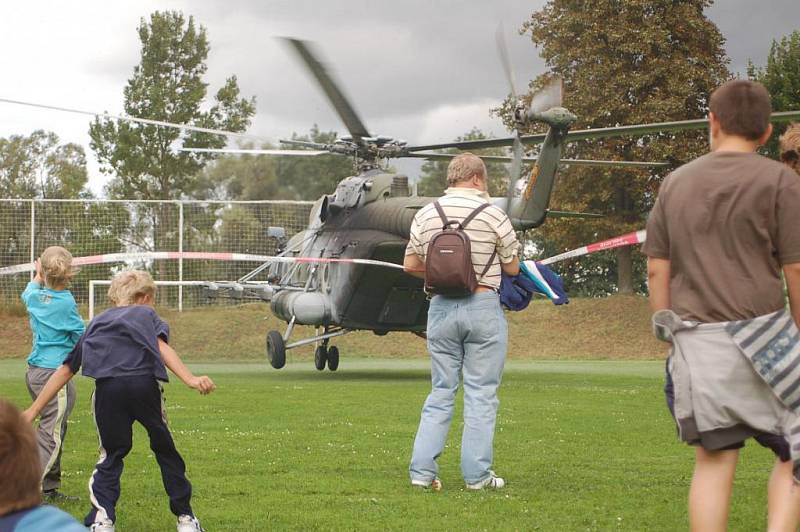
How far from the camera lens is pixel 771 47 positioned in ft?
129

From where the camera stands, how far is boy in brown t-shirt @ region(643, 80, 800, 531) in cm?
443

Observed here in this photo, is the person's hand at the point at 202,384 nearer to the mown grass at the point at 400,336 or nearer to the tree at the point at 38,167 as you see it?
the mown grass at the point at 400,336

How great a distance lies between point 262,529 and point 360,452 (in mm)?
3182

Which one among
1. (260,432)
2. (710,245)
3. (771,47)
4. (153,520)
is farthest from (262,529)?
(771,47)

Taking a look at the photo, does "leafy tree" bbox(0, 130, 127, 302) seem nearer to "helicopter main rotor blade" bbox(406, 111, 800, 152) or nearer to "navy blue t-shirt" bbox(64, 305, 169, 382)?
"helicopter main rotor blade" bbox(406, 111, 800, 152)

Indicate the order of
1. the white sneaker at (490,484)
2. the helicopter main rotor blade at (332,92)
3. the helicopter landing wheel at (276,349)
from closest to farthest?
the white sneaker at (490,484) → the helicopter main rotor blade at (332,92) → the helicopter landing wheel at (276,349)

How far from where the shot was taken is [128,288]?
595 centimetres

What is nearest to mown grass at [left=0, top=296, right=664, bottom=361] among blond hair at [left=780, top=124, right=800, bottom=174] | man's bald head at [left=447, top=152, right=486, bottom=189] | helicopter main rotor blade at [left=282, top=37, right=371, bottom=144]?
helicopter main rotor blade at [left=282, top=37, right=371, bottom=144]

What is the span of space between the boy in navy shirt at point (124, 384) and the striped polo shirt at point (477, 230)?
6.79 feet

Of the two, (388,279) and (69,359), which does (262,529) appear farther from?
(388,279)

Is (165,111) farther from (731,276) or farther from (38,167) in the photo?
(731,276)

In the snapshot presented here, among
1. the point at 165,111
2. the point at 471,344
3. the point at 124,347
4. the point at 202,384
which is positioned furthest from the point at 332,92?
the point at 165,111

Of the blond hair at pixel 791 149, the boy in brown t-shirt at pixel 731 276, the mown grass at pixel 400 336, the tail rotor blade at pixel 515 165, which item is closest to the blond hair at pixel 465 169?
the blond hair at pixel 791 149

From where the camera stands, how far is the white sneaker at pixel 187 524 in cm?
589
